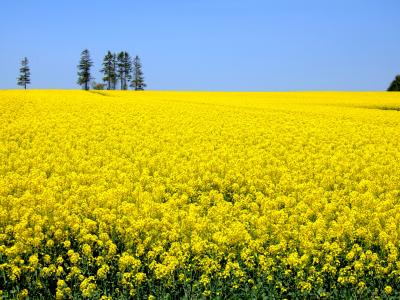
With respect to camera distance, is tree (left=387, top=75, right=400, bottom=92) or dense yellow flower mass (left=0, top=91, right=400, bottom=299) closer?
dense yellow flower mass (left=0, top=91, right=400, bottom=299)

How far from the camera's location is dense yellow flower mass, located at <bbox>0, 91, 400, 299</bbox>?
298 inches

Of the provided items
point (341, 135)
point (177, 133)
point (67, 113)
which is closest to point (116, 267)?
point (177, 133)

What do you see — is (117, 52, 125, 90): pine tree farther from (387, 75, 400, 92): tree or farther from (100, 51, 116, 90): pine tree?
(387, 75, 400, 92): tree

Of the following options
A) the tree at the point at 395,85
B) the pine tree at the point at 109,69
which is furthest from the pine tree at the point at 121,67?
the tree at the point at 395,85

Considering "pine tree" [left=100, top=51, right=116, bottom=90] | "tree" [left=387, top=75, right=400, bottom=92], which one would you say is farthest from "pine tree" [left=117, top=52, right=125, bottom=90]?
"tree" [left=387, top=75, right=400, bottom=92]

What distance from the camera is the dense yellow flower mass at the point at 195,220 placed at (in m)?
7.58

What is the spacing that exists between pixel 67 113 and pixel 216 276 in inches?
822

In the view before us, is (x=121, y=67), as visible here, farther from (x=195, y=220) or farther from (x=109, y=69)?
(x=195, y=220)

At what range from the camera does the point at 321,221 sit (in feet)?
30.2

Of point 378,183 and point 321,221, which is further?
point 378,183

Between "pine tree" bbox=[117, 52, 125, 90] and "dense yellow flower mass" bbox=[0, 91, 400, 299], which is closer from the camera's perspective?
"dense yellow flower mass" bbox=[0, 91, 400, 299]

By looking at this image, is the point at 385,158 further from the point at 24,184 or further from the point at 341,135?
the point at 24,184

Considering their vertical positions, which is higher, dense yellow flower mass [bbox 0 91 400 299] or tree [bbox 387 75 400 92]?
tree [bbox 387 75 400 92]

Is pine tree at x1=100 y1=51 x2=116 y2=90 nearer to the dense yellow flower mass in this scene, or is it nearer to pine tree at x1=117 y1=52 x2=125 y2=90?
pine tree at x1=117 y1=52 x2=125 y2=90
